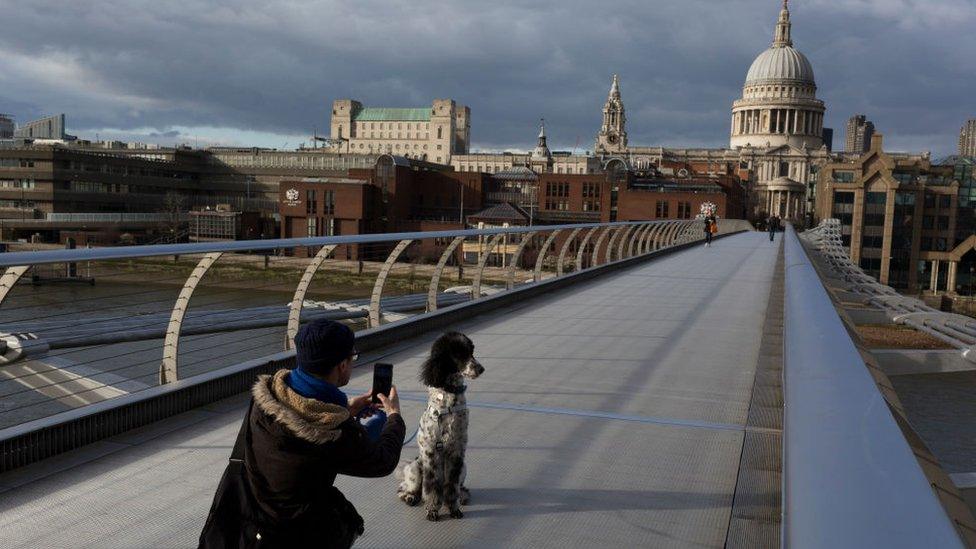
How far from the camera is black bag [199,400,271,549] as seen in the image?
91.0 inches

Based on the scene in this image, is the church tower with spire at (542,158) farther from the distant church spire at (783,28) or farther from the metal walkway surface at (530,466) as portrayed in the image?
the metal walkway surface at (530,466)

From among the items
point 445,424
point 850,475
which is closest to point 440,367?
point 445,424

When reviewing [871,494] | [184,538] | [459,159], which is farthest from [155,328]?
[459,159]

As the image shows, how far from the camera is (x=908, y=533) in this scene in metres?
0.95

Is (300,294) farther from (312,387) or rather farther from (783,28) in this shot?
(783,28)

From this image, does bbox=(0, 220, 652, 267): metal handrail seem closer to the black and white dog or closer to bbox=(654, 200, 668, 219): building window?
the black and white dog

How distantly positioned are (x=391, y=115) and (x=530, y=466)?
19342cm

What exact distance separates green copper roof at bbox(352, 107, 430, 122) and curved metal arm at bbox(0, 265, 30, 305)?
187763 millimetres

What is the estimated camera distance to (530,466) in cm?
415

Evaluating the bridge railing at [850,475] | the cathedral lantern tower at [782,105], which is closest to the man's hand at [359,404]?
the bridge railing at [850,475]

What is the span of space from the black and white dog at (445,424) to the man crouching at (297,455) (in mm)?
1071

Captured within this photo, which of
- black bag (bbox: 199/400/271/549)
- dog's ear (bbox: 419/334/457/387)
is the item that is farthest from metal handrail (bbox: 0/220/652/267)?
black bag (bbox: 199/400/271/549)

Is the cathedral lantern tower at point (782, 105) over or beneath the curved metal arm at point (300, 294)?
over

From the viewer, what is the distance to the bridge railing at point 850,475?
0.99m
